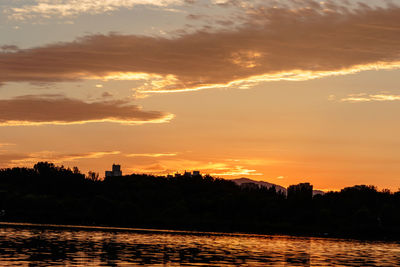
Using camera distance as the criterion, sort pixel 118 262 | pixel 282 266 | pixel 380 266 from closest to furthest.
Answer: pixel 118 262
pixel 282 266
pixel 380 266

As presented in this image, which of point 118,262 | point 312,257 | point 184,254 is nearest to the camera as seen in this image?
point 118,262

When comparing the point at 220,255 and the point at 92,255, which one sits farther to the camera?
the point at 220,255

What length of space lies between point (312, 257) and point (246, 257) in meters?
13.6

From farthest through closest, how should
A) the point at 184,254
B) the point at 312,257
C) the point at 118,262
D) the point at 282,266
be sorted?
the point at 312,257 < the point at 184,254 < the point at 282,266 < the point at 118,262

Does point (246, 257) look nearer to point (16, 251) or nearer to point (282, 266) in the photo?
point (282, 266)

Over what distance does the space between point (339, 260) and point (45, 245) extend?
146 ft

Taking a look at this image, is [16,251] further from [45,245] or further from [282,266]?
[282,266]

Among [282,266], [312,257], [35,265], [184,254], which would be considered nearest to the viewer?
[35,265]

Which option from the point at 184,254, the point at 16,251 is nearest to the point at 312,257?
the point at 184,254

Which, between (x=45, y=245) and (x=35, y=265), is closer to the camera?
(x=35, y=265)

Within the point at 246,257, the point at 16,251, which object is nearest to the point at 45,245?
the point at 16,251

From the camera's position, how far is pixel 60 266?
7019 centimetres

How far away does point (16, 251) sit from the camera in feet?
282

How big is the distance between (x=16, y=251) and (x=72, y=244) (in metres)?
19.2
